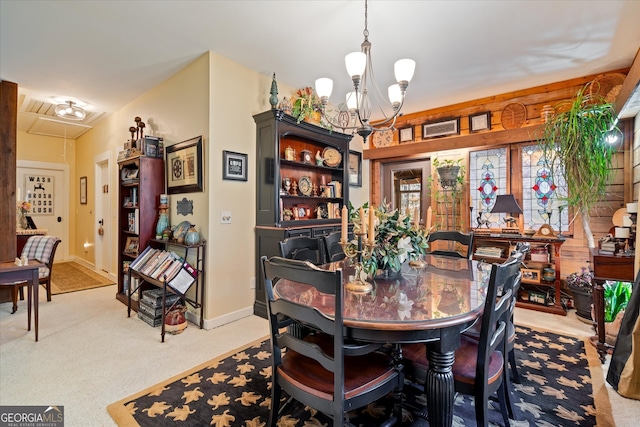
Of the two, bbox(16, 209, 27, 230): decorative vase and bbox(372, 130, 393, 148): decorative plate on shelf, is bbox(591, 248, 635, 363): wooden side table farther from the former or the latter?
bbox(16, 209, 27, 230): decorative vase

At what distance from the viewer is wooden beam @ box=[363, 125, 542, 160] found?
385 centimetres

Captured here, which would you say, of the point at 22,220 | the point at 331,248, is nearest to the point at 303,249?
the point at 331,248

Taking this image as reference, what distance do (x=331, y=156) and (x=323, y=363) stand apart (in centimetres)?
338

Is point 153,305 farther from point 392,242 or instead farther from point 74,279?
point 74,279

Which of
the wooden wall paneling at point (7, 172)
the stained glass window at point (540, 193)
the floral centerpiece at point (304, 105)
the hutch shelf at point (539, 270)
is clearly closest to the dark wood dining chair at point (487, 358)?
the hutch shelf at point (539, 270)

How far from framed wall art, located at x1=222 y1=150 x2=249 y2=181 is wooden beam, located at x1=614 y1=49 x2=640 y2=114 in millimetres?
3655

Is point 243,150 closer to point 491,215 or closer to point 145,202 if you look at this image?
point 145,202

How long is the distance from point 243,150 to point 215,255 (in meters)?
1.19

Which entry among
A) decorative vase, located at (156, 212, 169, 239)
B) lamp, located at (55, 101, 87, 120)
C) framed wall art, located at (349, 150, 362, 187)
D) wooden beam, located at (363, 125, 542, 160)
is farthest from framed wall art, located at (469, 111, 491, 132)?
lamp, located at (55, 101, 87, 120)

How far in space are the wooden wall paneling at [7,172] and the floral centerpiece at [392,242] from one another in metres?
4.32

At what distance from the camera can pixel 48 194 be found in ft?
20.8

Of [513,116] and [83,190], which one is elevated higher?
[513,116]

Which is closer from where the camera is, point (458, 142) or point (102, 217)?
point (458, 142)

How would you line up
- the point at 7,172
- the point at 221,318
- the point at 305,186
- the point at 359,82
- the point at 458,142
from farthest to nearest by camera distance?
the point at 458,142
the point at 305,186
the point at 7,172
the point at 221,318
the point at 359,82
